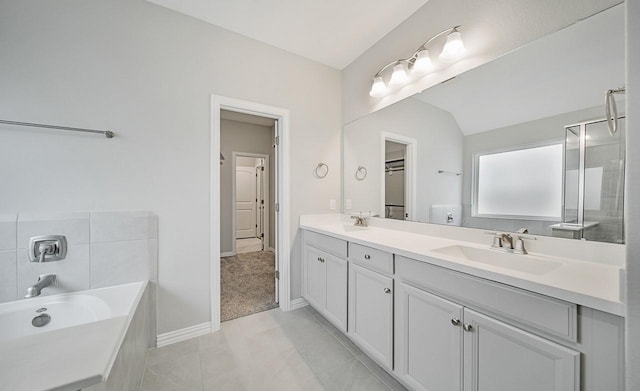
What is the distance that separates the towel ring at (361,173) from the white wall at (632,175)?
70.6 inches

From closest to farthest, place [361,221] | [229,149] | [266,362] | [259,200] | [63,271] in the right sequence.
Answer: [63,271], [266,362], [361,221], [229,149], [259,200]

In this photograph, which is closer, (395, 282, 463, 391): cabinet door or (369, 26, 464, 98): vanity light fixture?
(395, 282, 463, 391): cabinet door

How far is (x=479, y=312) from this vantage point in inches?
39.1

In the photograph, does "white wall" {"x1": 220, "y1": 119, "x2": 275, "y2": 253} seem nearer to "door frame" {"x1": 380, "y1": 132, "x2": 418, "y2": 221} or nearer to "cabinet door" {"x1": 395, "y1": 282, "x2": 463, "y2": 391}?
"door frame" {"x1": 380, "y1": 132, "x2": 418, "y2": 221}

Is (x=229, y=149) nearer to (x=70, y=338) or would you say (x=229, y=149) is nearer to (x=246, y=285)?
(x=246, y=285)

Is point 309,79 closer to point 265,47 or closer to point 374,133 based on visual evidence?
point 265,47

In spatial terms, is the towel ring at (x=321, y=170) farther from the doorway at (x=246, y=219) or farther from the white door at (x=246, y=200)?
the white door at (x=246, y=200)

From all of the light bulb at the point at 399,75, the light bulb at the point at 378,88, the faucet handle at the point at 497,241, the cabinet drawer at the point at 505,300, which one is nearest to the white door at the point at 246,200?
the light bulb at the point at 378,88

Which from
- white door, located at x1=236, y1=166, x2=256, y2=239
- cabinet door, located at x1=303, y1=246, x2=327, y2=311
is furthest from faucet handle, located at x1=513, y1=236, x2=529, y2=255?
white door, located at x1=236, y1=166, x2=256, y2=239

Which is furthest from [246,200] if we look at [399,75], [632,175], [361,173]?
[632,175]

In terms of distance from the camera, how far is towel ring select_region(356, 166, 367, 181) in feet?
8.05

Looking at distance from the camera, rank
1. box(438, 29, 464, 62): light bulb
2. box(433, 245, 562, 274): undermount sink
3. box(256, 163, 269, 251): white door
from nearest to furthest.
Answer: box(433, 245, 562, 274): undermount sink < box(438, 29, 464, 62): light bulb < box(256, 163, 269, 251): white door

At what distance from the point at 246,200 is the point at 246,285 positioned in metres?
3.41

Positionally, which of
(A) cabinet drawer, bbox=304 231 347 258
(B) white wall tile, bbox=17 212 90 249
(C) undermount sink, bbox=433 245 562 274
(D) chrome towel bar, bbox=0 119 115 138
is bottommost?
(A) cabinet drawer, bbox=304 231 347 258
